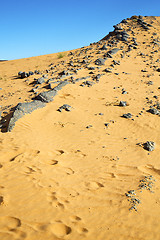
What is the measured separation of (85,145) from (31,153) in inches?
65.2

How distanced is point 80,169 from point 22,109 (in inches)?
155

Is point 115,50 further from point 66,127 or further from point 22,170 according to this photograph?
point 22,170

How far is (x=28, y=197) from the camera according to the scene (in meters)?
3.35

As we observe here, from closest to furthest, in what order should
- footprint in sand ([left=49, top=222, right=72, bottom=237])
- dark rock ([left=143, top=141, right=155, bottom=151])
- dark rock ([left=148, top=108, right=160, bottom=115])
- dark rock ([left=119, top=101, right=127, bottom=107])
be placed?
footprint in sand ([left=49, top=222, right=72, bottom=237]) → dark rock ([left=143, top=141, right=155, bottom=151]) → dark rock ([left=148, top=108, right=160, bottom=115]) → dark rock ([left=119, top=101, right=127, bottom=107])

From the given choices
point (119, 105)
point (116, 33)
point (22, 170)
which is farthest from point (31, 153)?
point (116, 33)

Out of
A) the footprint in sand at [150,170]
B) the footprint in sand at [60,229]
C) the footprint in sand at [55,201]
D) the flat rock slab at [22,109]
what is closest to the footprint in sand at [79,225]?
the footprint in sand at [60,229]

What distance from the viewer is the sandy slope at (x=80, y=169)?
9.01ft

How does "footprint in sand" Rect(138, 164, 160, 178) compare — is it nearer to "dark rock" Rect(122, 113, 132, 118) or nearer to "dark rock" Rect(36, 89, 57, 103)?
"dark rock" Rect(122, 113, 132, 118)

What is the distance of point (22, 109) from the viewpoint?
6887 millimetres

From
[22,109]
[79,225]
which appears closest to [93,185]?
[79,225]

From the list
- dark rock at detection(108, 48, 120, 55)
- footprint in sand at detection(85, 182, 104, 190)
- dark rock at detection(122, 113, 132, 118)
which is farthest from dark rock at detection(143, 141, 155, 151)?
dark rock at detection(108, 48, 120, 55)

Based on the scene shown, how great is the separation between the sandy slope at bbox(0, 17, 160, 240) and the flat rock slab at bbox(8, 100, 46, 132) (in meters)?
0.21

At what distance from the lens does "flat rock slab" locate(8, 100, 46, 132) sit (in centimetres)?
629

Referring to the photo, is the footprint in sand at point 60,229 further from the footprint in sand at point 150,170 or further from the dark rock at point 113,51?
the dark rock at point 113,51
